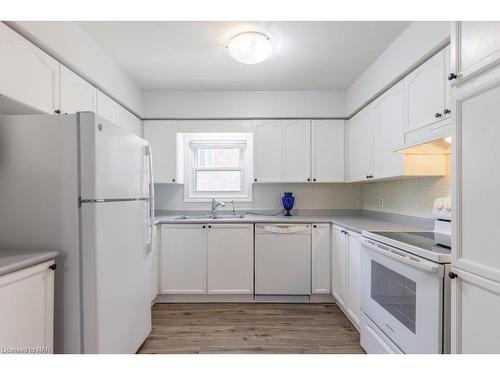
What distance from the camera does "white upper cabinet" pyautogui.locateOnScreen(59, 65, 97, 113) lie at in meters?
1.79

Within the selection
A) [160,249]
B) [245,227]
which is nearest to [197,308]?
[160,249]

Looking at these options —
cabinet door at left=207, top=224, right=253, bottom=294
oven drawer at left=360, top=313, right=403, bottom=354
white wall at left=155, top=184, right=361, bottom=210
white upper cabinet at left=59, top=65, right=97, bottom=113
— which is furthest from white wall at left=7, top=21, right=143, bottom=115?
oven drawer at left=360, top=313, right=403, bottom=354

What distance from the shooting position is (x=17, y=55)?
4.66ft

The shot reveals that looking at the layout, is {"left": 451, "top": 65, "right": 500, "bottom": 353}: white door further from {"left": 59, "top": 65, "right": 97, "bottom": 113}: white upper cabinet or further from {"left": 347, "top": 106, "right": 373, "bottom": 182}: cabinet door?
{"left": 59, "top": 65, "right": 97, "bottom": 113}: white upper cabinet

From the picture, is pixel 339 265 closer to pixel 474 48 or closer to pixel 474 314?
pixel 474 314

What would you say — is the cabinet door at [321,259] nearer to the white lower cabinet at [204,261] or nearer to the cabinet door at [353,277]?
the cabinet door at [353,277]

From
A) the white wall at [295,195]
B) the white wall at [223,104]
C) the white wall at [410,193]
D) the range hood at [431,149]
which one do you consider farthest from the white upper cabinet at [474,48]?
the white wall at [295,195]

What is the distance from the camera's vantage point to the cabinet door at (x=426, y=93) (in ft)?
5.32

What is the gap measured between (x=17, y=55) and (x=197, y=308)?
2494mm

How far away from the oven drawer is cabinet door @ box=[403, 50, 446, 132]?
55.0 inches

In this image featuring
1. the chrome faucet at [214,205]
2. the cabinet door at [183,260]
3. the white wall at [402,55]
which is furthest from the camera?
the chrome faucet at [214,205]

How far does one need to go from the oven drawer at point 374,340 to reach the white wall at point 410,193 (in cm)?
102

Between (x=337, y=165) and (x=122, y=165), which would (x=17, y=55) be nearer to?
(x=122, y=165)

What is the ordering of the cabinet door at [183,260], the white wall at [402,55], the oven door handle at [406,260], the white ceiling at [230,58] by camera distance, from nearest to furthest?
the oven door handle at [406,260]
the white wall at [402,55]
the white ceiling at [230,58]
the cabinet door at [183,260]
